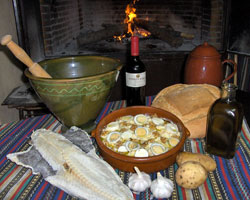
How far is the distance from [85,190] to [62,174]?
3.6 inches

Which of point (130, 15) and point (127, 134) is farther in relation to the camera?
point (130, 15)

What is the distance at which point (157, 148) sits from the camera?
0.72m

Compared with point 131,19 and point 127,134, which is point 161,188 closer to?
point 127,134

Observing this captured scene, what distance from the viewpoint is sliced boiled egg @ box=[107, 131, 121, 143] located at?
2.53 feet

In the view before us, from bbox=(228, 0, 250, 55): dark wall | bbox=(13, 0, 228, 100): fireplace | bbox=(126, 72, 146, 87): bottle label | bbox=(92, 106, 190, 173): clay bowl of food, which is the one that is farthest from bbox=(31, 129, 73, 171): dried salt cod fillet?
bbox=(228, 0, 250, 55): dark wall

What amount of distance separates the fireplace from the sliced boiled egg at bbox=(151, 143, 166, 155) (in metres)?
1.39

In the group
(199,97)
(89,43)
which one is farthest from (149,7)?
(199,97)

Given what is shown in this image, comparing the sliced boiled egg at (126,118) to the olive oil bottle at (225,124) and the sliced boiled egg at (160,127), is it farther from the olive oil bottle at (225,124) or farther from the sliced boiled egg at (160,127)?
the olive oil bottle at (225,124)

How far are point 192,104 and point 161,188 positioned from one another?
15.1 inches

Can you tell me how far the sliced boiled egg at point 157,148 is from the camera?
703 mm

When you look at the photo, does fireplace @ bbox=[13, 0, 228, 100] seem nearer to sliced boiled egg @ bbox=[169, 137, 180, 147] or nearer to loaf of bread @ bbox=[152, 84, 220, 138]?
loaf of bread @ bbox=[152, 84, 220, 138]

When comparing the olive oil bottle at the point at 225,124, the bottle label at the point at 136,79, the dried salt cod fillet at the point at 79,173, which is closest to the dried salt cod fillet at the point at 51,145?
the dried salt cod fillet at the point at 79,173

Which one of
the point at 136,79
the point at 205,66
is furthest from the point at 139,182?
the point at 205,66

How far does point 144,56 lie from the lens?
206 cm
